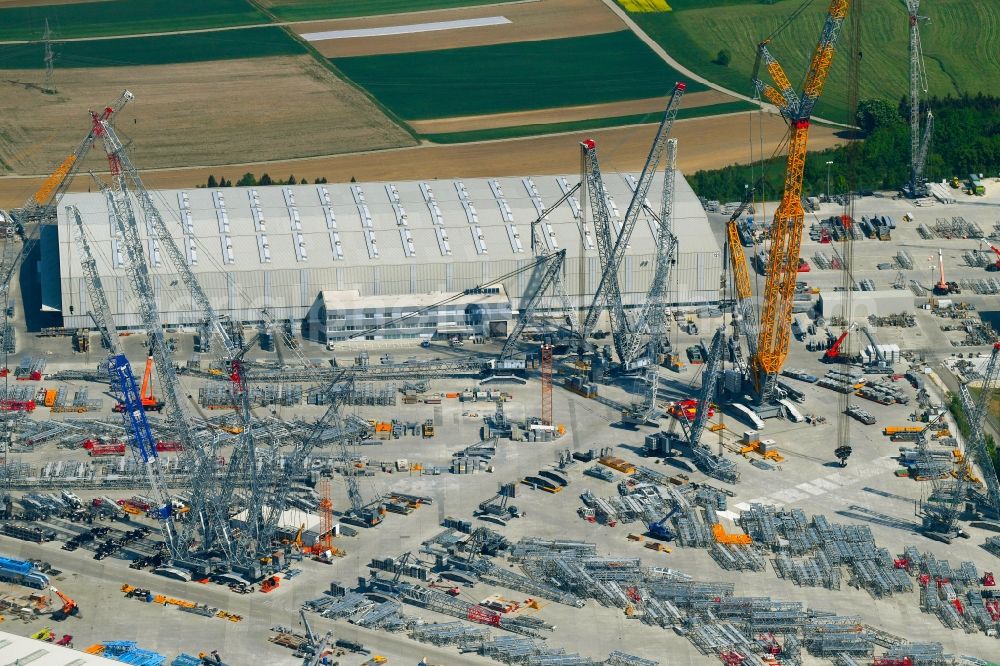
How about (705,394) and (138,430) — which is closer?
(138,430)

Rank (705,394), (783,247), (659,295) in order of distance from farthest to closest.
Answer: (659,295) < (783,247) < (705,394)

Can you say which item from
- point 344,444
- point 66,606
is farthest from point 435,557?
point 66,606

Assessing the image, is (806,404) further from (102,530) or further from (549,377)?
(102,530)

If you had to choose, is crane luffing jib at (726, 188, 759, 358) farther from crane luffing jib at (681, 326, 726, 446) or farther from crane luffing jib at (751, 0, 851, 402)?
crane luffing jib at (681, 326, 726, 446)

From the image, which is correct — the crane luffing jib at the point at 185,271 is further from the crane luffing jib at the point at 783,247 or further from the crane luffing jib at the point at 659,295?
the crane luffing jib at the point at 783,247

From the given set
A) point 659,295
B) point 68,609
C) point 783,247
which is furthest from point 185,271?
point 783,247

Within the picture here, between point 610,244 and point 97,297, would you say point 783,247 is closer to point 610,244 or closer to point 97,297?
point 610,244

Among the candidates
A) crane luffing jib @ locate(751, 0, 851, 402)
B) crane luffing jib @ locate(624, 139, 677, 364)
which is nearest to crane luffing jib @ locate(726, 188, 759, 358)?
crane luffing jib @ locate(751, 0, 851, 402)

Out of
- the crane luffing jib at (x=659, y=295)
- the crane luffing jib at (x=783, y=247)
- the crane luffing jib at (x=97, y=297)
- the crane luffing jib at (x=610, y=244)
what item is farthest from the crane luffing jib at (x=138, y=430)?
the crane luffing jib at (x=783, y=247)
